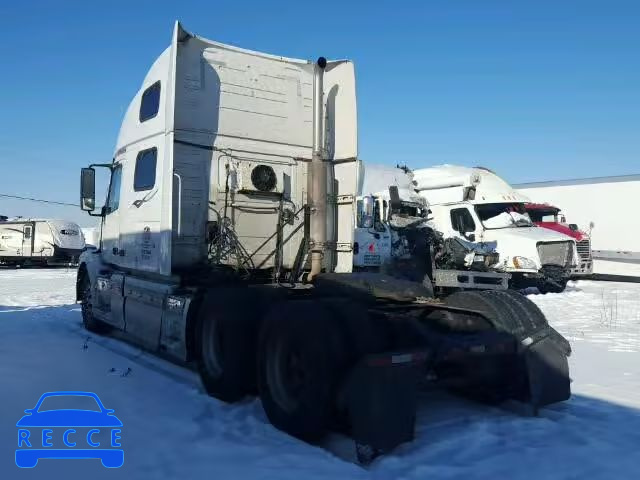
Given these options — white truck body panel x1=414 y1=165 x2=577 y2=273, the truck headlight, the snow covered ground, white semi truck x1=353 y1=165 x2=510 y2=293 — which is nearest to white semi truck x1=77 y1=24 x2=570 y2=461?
the snow covered ground

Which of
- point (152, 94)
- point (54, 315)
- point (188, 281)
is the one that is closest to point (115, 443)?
point (188, 281)

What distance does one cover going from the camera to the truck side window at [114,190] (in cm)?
924

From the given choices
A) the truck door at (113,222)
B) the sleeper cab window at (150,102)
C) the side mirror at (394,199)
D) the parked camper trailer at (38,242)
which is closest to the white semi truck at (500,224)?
the side mirror at (394,199)

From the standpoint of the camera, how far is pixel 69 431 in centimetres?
488

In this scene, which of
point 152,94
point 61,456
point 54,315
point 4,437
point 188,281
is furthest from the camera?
point 54,315

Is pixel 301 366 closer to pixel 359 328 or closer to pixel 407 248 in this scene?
pixel 359 328

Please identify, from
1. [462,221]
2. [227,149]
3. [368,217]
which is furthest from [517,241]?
[227,149]

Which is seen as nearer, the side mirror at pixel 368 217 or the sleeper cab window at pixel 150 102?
the sleeper cab window at pixel 150 102

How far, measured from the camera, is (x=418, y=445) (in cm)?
475

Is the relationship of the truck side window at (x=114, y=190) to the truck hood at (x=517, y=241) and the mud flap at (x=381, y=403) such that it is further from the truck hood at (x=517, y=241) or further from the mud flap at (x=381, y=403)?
the truck hood at (x=517, y=241)

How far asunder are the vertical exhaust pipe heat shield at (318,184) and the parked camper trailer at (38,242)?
87.8 ft

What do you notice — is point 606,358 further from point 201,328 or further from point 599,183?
point 599,183

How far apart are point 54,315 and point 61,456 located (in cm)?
830

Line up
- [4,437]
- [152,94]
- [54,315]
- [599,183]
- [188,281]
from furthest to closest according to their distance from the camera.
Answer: [599,183] < [54,315] < [152,94] < [188,281] < [4,437]
